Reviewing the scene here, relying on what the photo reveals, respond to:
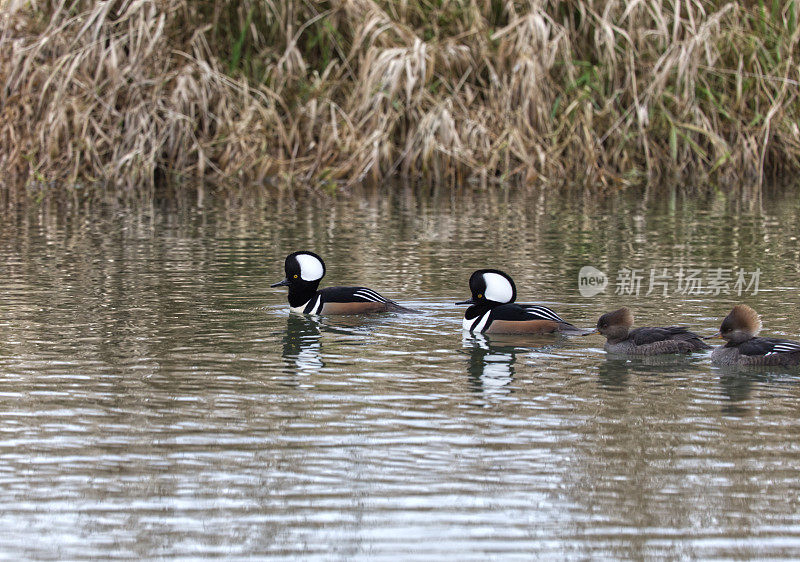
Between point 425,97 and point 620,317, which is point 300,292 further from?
point 425,97

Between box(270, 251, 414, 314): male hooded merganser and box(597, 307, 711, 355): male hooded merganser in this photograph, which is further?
box(270, 251, 414, 314): male hooded merganser

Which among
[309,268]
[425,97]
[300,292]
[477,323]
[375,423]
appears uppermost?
[425,97]

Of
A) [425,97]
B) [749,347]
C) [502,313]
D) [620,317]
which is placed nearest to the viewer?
[749,347]

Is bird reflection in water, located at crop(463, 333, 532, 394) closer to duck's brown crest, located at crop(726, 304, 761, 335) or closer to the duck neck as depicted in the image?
duck's brown crest, located at crop(726, 304, 761, 335)

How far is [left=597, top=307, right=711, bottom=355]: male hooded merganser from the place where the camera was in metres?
7.38

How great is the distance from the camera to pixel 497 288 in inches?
337

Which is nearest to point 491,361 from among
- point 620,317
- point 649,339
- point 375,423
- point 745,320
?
point 620,317

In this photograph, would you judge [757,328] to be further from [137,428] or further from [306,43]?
[306,43]

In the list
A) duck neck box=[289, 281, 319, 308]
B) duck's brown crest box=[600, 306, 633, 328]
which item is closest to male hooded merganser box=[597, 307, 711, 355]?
duck's brown crest box=[600, 306, 633, 328]

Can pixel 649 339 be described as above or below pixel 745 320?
below

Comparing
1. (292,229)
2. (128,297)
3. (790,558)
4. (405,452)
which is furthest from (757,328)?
(292,229)

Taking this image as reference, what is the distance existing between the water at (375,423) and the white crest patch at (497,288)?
1.19 feet

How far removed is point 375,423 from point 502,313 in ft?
8.46

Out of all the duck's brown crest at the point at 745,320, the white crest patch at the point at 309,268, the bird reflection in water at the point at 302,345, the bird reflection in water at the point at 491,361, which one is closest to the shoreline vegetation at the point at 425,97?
the white crest patch at the point at 309,268
